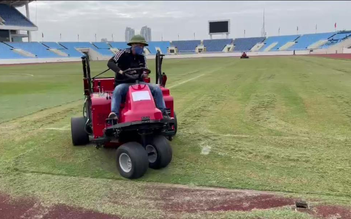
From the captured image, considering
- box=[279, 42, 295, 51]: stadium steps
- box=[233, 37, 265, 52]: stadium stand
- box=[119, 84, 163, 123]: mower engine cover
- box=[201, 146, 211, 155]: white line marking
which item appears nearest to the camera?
box=[119, 84, 163, 123]: mower engine cover

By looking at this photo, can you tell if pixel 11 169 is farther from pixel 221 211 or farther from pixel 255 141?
pixel 255 141

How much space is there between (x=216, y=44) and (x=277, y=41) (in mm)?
15520

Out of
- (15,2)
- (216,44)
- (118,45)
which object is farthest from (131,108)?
(118,45)

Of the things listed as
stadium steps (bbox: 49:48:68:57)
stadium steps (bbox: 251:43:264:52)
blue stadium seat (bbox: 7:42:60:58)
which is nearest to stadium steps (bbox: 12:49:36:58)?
blue stadium seat (bbox: 7:42:60:58)

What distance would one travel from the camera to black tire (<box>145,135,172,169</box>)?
4.57 meters

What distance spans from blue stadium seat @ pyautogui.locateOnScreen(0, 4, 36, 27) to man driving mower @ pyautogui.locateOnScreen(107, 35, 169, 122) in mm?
72349

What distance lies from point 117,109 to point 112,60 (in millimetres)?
804

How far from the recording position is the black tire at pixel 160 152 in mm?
4574

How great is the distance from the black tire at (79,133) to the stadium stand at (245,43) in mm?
82322

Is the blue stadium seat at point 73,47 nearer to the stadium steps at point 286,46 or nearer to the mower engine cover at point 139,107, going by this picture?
the stadium steps at point 286,46

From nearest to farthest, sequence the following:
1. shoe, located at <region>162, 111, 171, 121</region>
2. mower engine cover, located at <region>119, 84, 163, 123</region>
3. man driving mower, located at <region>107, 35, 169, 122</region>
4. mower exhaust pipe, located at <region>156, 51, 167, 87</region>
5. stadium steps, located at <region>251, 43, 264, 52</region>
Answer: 1. mower engine cover, located at <region>119, 84, 163, 123</region>
2. shoe, located at <region>162, 111, 171, 121</region>
3. man driving mower, located at <region>107, 35, 169, 122</region>
4. mower exhaust pipe, located at <region>156, 51, 167, 87</region>
5. stadium steps, located at <region>251, 43, 264, 52</region>

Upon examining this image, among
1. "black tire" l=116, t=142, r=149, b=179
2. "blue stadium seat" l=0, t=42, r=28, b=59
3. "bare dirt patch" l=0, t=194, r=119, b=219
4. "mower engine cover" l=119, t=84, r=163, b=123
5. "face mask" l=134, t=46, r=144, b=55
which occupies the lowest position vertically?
"bare dirt patch" l=0, t=194, r=119, b=219

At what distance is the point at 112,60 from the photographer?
5059mm

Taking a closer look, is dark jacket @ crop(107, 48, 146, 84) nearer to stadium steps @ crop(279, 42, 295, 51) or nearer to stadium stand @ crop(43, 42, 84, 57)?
stadium stand @ crop(43, 42, 84, 57)
